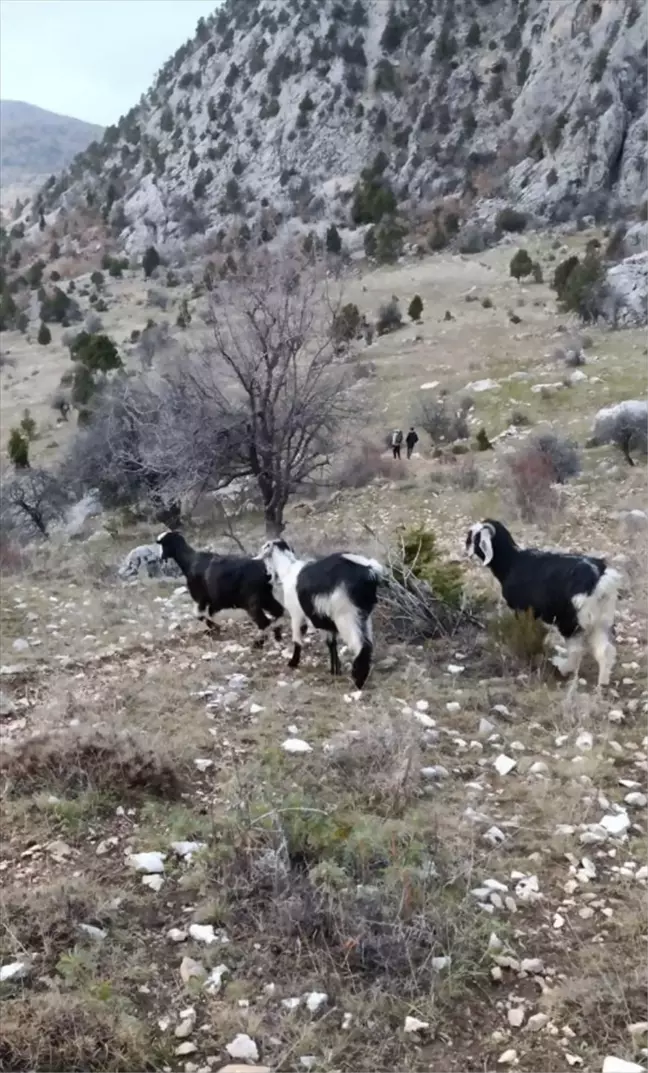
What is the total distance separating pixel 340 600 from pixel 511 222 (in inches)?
2018

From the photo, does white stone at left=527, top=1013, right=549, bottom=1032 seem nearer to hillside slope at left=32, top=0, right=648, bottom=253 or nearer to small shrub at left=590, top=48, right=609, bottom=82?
hillside slope at left=32, top=0, right=648, bottom=253

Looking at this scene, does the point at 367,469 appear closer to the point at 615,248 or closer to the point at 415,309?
the point at 415,309

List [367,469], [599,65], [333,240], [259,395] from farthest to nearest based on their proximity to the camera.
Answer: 1. [599,65]
2. [333,240]
3. [367,469]
4. [259,395]

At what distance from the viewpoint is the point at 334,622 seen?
23.1 feet

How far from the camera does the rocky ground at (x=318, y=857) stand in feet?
11.3

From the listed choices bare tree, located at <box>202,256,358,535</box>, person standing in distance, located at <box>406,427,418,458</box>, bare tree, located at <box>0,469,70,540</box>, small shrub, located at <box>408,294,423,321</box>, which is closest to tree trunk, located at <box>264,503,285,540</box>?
bare tree, located at <box>202,256,358,535</box>

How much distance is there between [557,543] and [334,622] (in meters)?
5.56

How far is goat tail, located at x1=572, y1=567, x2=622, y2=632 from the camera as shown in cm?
685

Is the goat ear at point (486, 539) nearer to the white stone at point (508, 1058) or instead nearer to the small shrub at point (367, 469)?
the white stone at point (508, 1058)

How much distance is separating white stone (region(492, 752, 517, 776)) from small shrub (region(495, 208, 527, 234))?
171 ft

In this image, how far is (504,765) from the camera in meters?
5.78

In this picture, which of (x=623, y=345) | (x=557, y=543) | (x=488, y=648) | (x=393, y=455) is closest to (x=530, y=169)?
(x=623, y=345)

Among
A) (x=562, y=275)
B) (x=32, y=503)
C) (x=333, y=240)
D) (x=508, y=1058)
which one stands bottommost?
(x=32, y=503)

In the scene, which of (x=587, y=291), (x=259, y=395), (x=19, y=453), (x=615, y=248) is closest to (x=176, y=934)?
(x=259, y=395)
